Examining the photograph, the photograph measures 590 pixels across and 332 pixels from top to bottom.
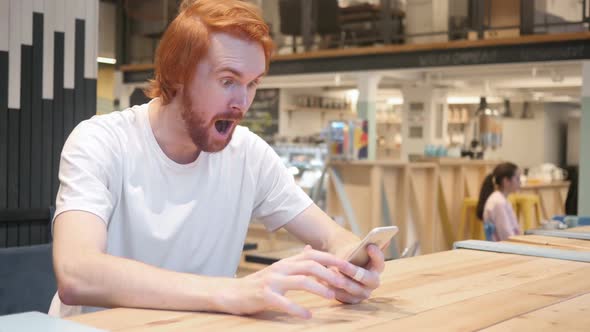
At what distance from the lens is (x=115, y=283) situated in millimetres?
1192

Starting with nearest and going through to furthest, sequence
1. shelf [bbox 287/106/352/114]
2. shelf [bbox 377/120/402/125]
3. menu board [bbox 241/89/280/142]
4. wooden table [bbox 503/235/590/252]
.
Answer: wooden table [bbox 503/235/590/252], menu board [bbox 241/89/280/142], shelf [bbox 287/106/352/114], shelf [bbox 377/120/402/125]

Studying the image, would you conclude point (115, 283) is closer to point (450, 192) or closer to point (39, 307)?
point (39, 307)

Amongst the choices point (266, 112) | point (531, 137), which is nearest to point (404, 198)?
point (266, 112)

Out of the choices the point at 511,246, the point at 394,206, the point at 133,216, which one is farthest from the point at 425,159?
the point at 133,216

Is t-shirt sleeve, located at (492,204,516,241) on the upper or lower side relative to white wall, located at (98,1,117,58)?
lower

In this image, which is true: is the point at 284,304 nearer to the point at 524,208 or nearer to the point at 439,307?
the point at 439,307

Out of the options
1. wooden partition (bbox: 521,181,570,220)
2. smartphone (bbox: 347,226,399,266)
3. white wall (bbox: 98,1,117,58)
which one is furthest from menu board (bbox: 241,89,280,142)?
smartphone (bbox: 347,226,399,266)

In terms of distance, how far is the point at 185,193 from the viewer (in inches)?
63.8

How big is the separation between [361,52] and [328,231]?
7855 millimetres

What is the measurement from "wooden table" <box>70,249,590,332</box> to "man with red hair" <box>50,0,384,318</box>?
6cm

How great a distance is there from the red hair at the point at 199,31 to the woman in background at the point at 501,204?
537 centimetres

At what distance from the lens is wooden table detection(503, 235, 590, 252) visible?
1.98 metres

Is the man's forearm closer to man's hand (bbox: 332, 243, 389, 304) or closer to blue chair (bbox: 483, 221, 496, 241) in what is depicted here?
man's hand (bbox: 332, 243, 389, 304)

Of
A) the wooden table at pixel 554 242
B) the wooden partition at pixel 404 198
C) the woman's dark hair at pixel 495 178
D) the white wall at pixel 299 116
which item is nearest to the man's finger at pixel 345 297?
the wooden table at pixel 554 242
